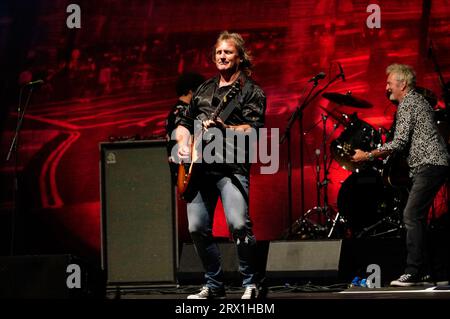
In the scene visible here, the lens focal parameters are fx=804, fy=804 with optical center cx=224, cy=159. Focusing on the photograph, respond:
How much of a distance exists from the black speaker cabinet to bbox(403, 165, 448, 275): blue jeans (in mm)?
2116

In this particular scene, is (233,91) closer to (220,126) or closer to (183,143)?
(220,126)

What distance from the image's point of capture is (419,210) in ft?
22.3

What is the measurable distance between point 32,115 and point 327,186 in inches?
141

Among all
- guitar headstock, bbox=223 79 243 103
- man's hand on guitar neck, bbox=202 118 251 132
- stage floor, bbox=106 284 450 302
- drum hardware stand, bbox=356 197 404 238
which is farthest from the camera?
drum hardware stand, bbox=356 197 404 238

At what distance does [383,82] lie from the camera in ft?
30.1

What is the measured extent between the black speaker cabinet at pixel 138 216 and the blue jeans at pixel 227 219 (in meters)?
1.57

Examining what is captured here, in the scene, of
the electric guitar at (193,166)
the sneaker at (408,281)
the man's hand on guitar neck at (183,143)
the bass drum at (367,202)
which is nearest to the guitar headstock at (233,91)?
the electric guitar at (193,166)

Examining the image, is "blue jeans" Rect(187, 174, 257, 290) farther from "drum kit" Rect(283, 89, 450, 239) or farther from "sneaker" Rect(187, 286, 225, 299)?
"drum kit" Rect(283, 89, 450, 239)

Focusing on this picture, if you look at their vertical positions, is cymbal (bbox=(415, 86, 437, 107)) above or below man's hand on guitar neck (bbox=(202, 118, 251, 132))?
above

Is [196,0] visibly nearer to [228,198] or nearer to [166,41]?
[166,41]

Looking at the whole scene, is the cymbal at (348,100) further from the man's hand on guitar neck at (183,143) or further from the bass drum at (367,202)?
the man's hand on guitar neck at (183,143)

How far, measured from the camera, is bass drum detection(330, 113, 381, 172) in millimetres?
8562

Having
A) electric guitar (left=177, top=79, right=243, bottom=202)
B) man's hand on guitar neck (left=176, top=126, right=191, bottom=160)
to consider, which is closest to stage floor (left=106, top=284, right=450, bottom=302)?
electric guitar (left=177, top=79, right=243, bottom=202)

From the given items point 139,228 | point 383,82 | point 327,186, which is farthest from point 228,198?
point 383,82
